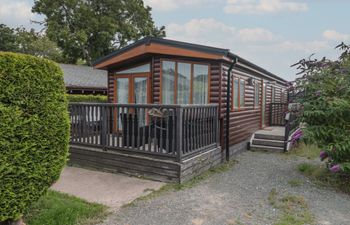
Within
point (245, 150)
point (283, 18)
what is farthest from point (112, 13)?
point (245, 150)

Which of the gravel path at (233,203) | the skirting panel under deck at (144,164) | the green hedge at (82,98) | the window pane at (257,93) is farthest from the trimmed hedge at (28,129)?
the green hedge at (82,98)

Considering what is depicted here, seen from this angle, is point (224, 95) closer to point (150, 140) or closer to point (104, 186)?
point (150, 140)

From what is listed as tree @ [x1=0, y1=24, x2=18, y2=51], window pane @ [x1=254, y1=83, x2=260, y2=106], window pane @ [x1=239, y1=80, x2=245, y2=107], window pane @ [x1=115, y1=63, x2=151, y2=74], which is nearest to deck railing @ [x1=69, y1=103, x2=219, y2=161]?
window pane @ [x1=115, y1=63, x2=151, y2=74]

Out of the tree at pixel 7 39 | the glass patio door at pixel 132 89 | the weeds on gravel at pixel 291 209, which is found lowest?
the weeds on gravel at pixel 291 209

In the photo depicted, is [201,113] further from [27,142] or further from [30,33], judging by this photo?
[30,33]

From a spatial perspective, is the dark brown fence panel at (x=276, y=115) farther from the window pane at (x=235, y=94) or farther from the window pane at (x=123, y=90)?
the window pane at (x=123, y=90)

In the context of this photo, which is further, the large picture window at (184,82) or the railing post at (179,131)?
the large picture window at (184,82)

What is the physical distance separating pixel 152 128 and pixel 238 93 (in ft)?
11.5

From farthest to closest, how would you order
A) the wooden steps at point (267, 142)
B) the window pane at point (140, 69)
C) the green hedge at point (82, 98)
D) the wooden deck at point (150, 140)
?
the green hedge at point (82, 98), the wooden steps at point (267, 142), the window pane at point (140, 69), the wooden deck at point (150, 140)

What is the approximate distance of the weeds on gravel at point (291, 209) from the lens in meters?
3.59

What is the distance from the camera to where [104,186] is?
15.7ft

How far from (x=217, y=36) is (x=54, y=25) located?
1574 cm

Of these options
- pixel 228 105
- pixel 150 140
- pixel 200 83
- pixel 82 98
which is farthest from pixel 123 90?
pixel 82 98

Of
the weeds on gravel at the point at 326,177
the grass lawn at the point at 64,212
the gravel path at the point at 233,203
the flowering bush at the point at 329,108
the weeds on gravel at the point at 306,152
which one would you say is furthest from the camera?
the weeds on gravel at the point at 306,152
